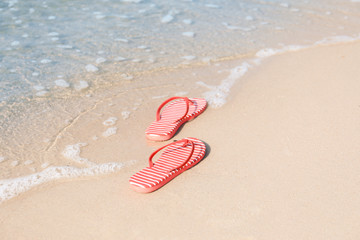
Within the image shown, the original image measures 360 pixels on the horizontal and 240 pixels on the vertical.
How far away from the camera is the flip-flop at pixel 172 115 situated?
3.36 meters

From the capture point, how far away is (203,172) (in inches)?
113

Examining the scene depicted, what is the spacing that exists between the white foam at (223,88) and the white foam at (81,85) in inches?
51.9

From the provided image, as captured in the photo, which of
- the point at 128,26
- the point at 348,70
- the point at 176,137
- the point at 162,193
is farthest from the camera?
the point at 128,26

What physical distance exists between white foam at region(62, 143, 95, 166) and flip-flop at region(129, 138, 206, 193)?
0.51m

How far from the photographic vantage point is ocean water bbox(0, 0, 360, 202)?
10.8 ft

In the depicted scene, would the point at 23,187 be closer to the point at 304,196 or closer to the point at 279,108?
the point at 304,196

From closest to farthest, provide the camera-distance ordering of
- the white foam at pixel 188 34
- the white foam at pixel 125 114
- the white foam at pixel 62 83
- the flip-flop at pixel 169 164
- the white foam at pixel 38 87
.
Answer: the flip-flop at pixel 169 164 → the white foam at pixel 125 114 → the white foam at pixel 38 87 → the white foam at pixel 62 83 → the white foam at pixel 188 34

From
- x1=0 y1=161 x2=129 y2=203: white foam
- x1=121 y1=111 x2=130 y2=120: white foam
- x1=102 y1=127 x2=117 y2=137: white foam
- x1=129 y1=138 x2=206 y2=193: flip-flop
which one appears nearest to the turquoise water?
x1=121 y1=111 x2=130 y2=120: white foam

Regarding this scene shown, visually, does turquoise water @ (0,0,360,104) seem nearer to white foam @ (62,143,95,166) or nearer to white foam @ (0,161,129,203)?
white foam @ (62,143,95,166)

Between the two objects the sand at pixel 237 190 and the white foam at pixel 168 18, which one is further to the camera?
the white foam at pixel 168 18

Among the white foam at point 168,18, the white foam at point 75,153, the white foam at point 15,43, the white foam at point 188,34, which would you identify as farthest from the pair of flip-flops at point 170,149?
the white foam at point 168,18

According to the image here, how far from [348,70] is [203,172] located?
255 centimetres

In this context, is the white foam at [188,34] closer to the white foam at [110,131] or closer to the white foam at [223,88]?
the white foam at [223,88]

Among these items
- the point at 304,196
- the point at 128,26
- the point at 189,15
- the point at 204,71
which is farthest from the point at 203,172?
the point at 189,15
